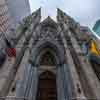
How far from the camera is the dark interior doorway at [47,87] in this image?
39.8 feet

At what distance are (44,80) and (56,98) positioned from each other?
2.45m

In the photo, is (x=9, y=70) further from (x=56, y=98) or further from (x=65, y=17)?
(x=65, y=17)

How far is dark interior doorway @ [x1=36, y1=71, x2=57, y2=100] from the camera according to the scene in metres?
12.1

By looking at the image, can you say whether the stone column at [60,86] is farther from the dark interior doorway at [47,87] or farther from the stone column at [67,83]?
the dark interior doorway at [47,87]

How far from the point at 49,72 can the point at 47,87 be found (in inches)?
69.1

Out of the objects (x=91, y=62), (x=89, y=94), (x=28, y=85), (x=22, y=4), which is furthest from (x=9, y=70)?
(x=22, y=4)

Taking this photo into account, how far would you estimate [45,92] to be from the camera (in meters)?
12.6

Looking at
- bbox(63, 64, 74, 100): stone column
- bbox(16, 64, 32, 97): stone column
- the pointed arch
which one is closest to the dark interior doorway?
bbox(63, 64, 74, 100): stone column

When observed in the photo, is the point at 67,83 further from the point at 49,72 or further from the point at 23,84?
the point at 23,84

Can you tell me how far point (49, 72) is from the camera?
14148 mm

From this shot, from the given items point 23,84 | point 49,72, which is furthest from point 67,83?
point 23,84

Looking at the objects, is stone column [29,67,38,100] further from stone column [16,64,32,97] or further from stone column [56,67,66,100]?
stone column [56,67,66,100]

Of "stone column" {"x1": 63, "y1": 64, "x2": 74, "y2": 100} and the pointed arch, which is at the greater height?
the pointed arch

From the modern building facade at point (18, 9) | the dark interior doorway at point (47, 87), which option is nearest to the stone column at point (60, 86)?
the dark interior doorway at point (47, 87)
